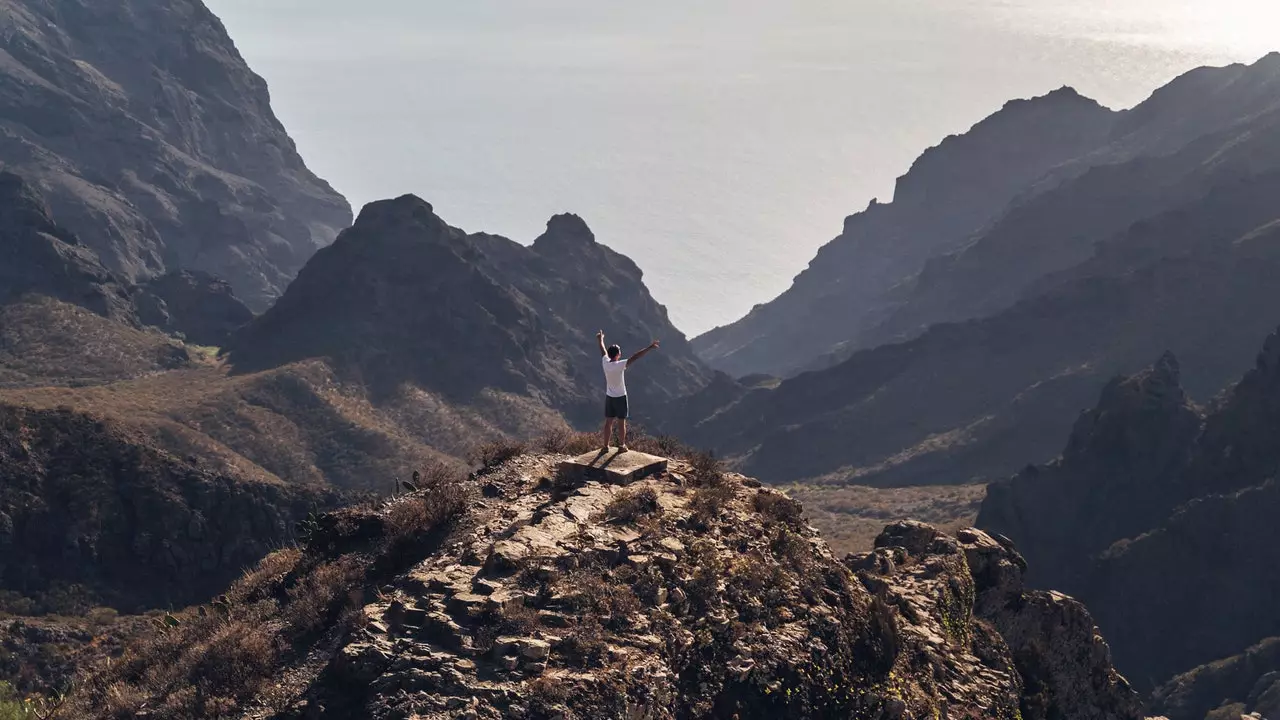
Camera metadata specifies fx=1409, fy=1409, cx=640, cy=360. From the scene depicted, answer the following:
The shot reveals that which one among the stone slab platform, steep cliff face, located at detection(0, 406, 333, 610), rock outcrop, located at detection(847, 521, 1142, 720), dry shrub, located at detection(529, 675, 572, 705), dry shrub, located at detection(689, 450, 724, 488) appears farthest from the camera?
steep cliff face, located at detection(0, 406, 333, 610)

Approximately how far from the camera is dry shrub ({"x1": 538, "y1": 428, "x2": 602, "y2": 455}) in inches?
1265

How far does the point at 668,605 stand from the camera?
25.0m

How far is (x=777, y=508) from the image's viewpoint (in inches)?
1182

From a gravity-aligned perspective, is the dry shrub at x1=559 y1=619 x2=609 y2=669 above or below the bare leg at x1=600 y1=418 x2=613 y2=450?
below

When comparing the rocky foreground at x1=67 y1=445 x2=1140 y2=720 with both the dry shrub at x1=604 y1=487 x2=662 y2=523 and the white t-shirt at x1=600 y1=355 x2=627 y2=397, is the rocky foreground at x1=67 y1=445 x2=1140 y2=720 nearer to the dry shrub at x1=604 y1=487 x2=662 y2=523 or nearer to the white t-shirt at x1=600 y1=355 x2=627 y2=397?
the dry shrub at x1=604 y1=487 x2=662 y2=523

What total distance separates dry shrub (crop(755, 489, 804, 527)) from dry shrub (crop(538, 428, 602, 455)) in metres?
4.19

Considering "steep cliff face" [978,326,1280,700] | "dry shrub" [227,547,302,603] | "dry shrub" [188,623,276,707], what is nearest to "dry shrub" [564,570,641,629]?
"dry shrub" [188,623,276,707]

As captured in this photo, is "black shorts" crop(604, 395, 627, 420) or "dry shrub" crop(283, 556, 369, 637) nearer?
"dry shrub" crop(283, 556, 369, 637)

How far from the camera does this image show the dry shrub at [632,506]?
2728cm

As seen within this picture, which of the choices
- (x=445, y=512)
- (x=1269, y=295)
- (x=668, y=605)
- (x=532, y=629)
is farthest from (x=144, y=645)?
(x=1269, y=295)

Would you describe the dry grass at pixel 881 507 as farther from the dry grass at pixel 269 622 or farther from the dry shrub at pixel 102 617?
the dry grass at pixel 269 622

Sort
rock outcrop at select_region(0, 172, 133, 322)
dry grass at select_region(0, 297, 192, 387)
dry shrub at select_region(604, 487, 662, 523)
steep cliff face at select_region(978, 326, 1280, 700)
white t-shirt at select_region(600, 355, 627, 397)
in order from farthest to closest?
rock outcrop at select_region(0, 172, 133, 322), dry grass at select_region(0, 297, 192, 387), steep cliff face at select_region(978, 326, 1280, 700), white t-shirt at select_region(600, 355, 627, 397), dry shrub at select_region(604, 487, 662, 523)

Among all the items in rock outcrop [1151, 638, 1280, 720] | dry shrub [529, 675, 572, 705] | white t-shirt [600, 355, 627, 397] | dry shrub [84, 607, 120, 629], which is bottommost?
dry shrub [84, 607, 120, 629]

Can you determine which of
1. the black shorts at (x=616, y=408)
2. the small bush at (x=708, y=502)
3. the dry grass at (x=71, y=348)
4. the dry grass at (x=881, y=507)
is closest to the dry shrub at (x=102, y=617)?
the black shorts at (x=616, y=408)
